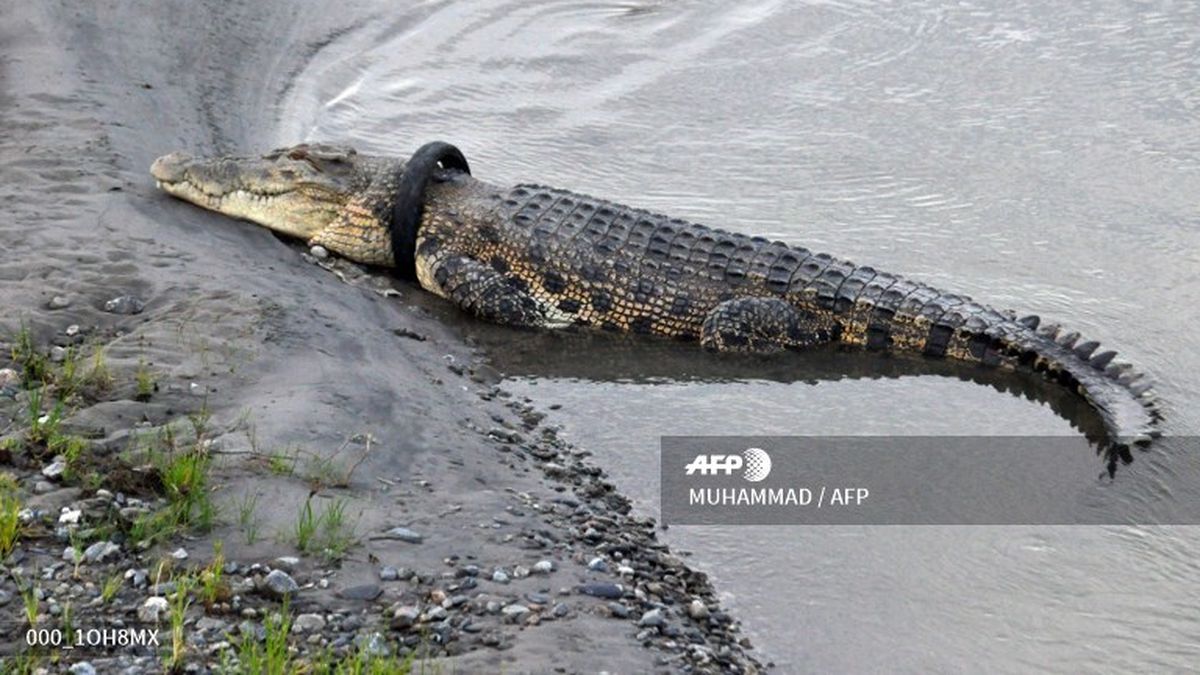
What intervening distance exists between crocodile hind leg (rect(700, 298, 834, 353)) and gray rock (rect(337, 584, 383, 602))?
394cm

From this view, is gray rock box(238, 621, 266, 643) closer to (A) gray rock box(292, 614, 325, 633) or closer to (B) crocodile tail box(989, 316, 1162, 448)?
(A) gray rock box(292, 614, 325, 633)

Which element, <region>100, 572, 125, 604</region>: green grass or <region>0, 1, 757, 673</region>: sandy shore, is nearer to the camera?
<region>100, 572, 125, 604</region>: green grass

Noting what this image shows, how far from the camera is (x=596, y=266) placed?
31.1ft

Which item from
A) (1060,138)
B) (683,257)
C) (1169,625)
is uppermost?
(1060,138)

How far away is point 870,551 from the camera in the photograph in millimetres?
6941

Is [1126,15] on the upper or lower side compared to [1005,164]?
upper

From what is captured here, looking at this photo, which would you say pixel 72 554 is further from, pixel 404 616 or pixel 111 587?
pixel 404 616

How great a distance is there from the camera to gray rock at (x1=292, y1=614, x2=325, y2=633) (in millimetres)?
5301

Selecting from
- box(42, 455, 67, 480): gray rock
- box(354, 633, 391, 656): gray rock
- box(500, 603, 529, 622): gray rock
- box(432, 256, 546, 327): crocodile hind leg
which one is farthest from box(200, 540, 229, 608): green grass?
box(432, 256, 546, 327): crocodile hind leg

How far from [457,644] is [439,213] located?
490cm

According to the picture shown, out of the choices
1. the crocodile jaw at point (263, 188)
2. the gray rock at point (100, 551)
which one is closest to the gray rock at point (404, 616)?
the gray rock at point (100, 551)


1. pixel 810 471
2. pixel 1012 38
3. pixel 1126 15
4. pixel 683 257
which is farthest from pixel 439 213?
pixel 1126 15

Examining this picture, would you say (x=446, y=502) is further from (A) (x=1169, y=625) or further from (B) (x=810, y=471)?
(A) (x=1169, y=625)

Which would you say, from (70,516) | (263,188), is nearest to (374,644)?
(70,516)
